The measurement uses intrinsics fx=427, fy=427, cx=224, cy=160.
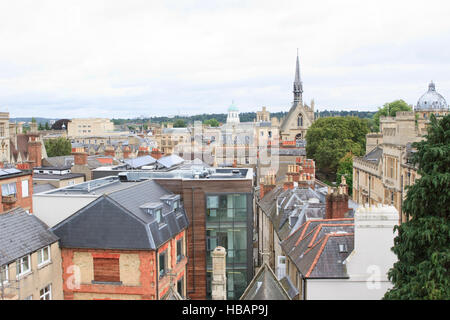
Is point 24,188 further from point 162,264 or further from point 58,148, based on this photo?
point 58,148

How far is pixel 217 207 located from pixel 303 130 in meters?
104

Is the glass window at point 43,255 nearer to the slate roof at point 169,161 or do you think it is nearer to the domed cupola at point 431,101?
the slate roof at point 169,161

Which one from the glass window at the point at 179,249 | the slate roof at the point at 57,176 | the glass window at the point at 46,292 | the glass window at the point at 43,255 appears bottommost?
the glass window at the point at 46,292

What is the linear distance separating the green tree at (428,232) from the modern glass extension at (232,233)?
1299 cm

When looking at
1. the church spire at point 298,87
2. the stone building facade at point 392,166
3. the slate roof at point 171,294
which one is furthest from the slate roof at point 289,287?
the church spire at point 298,87

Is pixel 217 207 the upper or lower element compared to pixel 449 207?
lower

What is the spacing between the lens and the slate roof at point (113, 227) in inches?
817

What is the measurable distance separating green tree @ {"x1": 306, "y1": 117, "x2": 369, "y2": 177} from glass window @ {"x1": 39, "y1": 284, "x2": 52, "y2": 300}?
207 ft

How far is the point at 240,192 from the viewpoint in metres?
27.1

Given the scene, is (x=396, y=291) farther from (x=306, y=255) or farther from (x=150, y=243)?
(x=150, y=243)

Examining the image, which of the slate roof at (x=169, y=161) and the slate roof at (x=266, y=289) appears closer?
the slate roof at (x=266, y=289)

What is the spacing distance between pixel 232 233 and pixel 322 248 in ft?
30.7

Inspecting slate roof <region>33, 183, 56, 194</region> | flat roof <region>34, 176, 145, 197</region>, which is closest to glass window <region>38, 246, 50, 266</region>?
flat roof <region>34, 176, 145, 197</region>
